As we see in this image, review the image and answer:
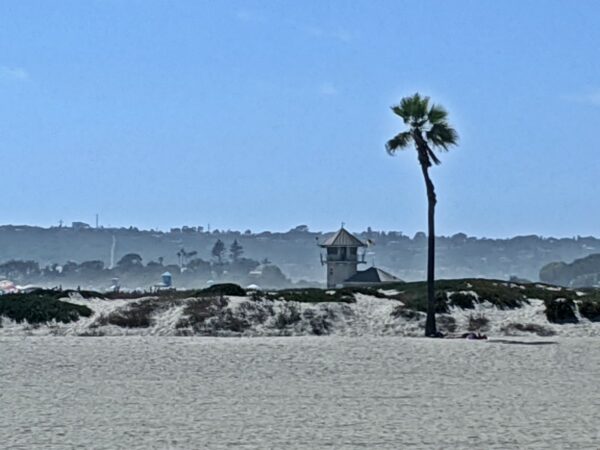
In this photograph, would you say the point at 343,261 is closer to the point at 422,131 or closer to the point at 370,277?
the point at 370,277

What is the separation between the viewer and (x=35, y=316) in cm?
3117

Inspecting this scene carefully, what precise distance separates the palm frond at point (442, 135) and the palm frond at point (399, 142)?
0.53m

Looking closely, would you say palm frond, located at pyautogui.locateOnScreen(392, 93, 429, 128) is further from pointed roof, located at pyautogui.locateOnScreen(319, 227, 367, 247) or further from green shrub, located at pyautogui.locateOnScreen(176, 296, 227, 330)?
pointed roof, located at pyautogui.locateOnScreen(319, 227, 367, 247)

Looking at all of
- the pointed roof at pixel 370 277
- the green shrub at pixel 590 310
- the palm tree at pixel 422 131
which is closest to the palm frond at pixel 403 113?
the palm tree at pixel 422 131

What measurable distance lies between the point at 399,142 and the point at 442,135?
3.64 ft

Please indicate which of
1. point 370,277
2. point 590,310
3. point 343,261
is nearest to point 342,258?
point 343,261

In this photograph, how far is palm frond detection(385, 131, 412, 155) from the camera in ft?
97.7

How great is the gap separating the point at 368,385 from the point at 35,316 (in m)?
15.0

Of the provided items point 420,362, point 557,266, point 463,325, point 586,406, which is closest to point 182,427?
point 586,406

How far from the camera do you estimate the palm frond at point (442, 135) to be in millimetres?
29703

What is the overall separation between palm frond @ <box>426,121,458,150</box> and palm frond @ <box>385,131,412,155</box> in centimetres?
53

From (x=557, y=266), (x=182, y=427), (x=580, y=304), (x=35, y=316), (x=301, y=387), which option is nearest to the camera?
(x=182, y=427)

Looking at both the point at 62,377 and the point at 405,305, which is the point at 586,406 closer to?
the point at 62,377

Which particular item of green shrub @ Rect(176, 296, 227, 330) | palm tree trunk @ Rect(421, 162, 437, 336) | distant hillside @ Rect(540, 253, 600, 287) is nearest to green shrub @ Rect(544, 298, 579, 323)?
palm tree trunk @ Rect(421, 162, 437, 336)
